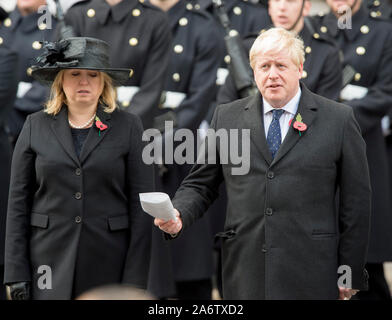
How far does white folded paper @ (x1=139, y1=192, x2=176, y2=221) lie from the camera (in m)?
4.38

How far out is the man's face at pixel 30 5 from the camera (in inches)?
311

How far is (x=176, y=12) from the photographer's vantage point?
7828 mm

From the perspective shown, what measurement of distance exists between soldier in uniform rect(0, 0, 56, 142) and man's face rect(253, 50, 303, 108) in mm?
2651

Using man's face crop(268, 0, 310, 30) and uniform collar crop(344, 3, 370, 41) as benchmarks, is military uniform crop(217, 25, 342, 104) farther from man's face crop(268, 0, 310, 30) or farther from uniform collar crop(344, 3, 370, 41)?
uniform collar crop(344, 3, 370, 41)

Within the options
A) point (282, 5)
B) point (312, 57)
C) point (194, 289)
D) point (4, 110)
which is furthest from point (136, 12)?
point (194, 289)

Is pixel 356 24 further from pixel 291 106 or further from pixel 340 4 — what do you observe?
pixel 291 106

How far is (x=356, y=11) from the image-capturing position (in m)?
7.58

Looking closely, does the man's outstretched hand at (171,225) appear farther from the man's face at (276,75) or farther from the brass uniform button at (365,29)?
the brass uniform button at (365,29)

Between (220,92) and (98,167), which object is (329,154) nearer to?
(98,167)

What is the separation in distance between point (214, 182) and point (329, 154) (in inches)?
24.4

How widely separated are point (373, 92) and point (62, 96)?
2.57 metres

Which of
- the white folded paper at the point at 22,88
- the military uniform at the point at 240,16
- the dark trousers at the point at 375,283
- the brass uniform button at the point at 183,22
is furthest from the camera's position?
the military uniform at the point at 240,16

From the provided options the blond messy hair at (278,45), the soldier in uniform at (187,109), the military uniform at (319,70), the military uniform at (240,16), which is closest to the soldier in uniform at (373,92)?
the military uniform at (319,70)
